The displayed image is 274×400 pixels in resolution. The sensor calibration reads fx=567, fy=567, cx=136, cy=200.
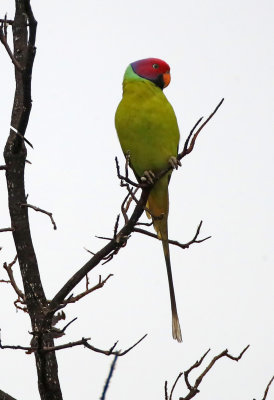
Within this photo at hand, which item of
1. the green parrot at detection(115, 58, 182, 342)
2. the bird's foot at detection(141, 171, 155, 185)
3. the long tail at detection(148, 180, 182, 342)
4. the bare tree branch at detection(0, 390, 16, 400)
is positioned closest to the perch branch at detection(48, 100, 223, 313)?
the bird's foot at detection(141, 171, 155, 185)

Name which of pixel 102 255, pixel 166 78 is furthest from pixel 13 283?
pixel 166 78

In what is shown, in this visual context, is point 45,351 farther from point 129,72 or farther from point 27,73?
point 129,72

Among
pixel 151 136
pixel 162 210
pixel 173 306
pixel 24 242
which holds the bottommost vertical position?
pixel 173 306

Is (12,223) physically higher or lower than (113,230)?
higher

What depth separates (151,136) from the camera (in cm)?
358

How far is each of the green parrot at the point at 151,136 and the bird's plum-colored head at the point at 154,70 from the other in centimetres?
19

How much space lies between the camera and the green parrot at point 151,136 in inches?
141

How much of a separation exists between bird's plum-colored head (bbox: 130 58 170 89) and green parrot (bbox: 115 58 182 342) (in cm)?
19

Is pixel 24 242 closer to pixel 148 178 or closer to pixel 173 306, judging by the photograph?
pixel 148 178

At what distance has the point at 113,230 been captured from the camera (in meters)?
2.77

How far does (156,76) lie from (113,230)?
1.77 meters

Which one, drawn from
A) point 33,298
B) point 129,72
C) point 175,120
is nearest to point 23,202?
point 33,298

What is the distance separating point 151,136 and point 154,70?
0.83 metres

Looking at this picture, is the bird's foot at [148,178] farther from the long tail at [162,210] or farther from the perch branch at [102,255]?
the long tail at [162,210]
